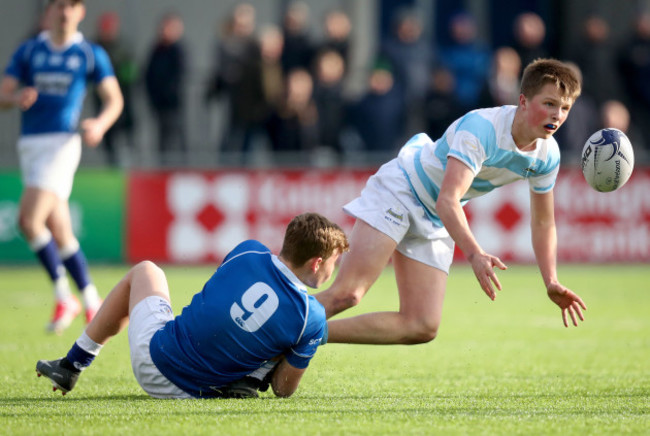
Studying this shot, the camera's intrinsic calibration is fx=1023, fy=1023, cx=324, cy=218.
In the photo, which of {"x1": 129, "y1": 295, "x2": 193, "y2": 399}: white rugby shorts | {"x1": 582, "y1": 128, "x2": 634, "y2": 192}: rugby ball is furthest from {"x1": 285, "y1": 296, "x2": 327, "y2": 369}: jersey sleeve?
{"x1": 582, "y1": 128, "x2": 634, "y2": 192}: rugby ball

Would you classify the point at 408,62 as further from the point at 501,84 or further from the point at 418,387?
the point at 418,387

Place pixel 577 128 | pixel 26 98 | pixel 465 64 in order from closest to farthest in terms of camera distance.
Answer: pixel 26 98, pixel 577 128, pixel 465 64

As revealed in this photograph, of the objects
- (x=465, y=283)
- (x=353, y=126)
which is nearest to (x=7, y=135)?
(x=353, y=126)

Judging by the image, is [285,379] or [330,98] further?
[330,98]

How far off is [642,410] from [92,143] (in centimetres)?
491

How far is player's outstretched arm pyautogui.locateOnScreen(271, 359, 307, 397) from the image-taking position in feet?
17.1

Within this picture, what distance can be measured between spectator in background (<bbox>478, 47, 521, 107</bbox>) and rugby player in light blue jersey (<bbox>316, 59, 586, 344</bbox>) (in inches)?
334

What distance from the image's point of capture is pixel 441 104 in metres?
15.2

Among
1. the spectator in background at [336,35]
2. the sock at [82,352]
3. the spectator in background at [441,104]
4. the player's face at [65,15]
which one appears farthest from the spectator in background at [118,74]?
the sock at [82,352]

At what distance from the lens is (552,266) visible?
5977mm

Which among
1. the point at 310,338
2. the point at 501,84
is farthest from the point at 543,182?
the point at 501,84

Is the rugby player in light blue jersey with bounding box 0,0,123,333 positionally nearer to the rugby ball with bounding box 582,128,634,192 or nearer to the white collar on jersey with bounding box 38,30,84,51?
the white collar on jersey with bounding box 38,30,84,51

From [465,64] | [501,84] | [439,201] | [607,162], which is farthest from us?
[465,64]

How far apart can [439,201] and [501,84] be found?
31.9 feet
